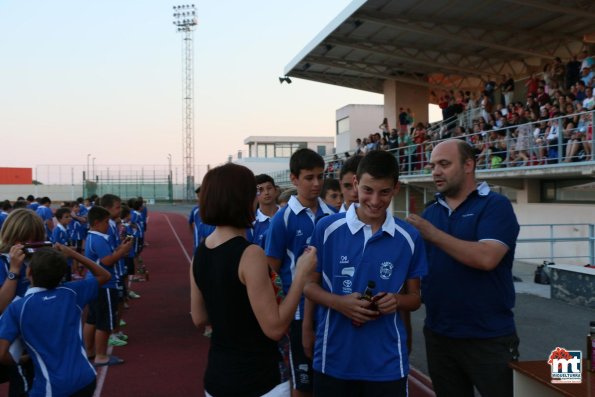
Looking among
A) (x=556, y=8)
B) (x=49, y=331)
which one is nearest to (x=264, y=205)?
(x=49, y=331)

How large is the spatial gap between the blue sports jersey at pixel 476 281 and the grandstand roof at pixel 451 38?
13.9 meters

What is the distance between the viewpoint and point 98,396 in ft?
19.4

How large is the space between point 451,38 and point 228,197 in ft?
59.7

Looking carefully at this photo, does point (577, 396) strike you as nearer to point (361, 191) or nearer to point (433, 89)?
point (361, 191)

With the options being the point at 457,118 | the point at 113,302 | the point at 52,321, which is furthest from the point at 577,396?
the point at 457,118

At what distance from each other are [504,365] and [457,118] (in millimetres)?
19404

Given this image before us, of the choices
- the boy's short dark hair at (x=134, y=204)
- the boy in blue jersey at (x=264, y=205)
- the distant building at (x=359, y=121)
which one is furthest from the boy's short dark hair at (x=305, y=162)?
the distant building at (x=359, y=121)

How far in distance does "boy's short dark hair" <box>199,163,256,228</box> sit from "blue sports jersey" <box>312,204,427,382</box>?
545 millimetres

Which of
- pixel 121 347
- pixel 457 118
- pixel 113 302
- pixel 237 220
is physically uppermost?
pixel 457 118

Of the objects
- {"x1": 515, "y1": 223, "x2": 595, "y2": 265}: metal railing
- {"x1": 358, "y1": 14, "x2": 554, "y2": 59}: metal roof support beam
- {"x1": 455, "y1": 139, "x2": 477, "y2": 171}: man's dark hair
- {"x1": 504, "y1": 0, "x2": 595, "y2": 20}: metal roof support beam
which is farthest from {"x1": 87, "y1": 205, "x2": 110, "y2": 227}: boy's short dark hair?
{"x1": 358, "y1": 14, "x2": 554, "y2": 59}: metal roof support beam

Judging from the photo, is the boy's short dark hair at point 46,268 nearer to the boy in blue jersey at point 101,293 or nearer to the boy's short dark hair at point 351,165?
the boy's short dark hair at point 351,165

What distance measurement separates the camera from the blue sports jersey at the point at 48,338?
11.4ft

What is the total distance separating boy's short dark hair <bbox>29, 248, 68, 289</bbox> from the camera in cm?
359

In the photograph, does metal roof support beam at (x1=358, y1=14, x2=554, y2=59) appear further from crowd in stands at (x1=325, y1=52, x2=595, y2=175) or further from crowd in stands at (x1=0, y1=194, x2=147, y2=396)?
crowd in stands at (x1=0, y1=194, x2=147, y2=396)
